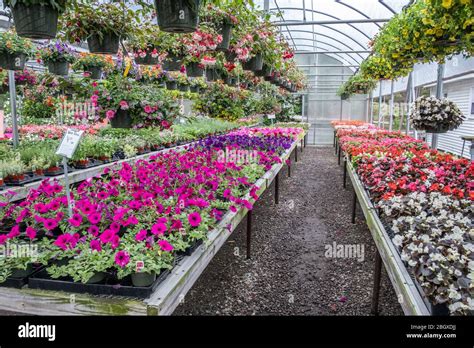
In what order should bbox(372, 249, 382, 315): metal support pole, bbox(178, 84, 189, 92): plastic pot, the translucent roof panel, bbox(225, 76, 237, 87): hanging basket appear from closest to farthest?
bbox(372, 249, 382, 315): metal support pole, bbox(225, 76, 237, 87): hanging basket, the translucent roof panel, bbox(178, 84, 189, 92): plastic pot

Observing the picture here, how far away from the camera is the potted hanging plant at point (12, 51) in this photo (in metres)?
3.58

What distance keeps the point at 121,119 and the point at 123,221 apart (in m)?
1.60

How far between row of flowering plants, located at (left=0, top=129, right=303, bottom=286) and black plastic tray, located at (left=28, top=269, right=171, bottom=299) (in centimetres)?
2

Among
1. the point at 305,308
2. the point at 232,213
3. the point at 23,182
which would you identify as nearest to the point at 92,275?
the point at 232,213

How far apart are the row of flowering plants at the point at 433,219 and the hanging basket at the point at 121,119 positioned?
2029 millimetres

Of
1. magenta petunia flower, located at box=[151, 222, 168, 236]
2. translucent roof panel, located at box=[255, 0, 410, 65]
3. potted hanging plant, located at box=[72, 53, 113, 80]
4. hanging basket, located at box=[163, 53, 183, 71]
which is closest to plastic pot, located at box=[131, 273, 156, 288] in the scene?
magenta petunia flower, located at box=[151, 222, 168, 236]

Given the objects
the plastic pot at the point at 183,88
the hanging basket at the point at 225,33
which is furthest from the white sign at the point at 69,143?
the plastic pot at the point at 183,88

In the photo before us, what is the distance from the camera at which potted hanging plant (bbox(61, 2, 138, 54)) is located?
108 inches

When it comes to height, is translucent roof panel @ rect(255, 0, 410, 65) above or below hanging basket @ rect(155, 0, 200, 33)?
above

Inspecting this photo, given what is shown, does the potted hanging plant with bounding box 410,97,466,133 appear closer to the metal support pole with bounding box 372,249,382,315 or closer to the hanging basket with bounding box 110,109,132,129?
the metal support pole with bounding box 372,249,382,315

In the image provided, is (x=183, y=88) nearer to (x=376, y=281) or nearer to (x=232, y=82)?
(x=232, y=82)

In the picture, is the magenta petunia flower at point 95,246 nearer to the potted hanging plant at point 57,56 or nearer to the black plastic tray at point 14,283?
the black plastic tray at point 14,283

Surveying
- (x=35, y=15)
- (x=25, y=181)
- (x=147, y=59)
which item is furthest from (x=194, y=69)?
(x=35, y=15)
